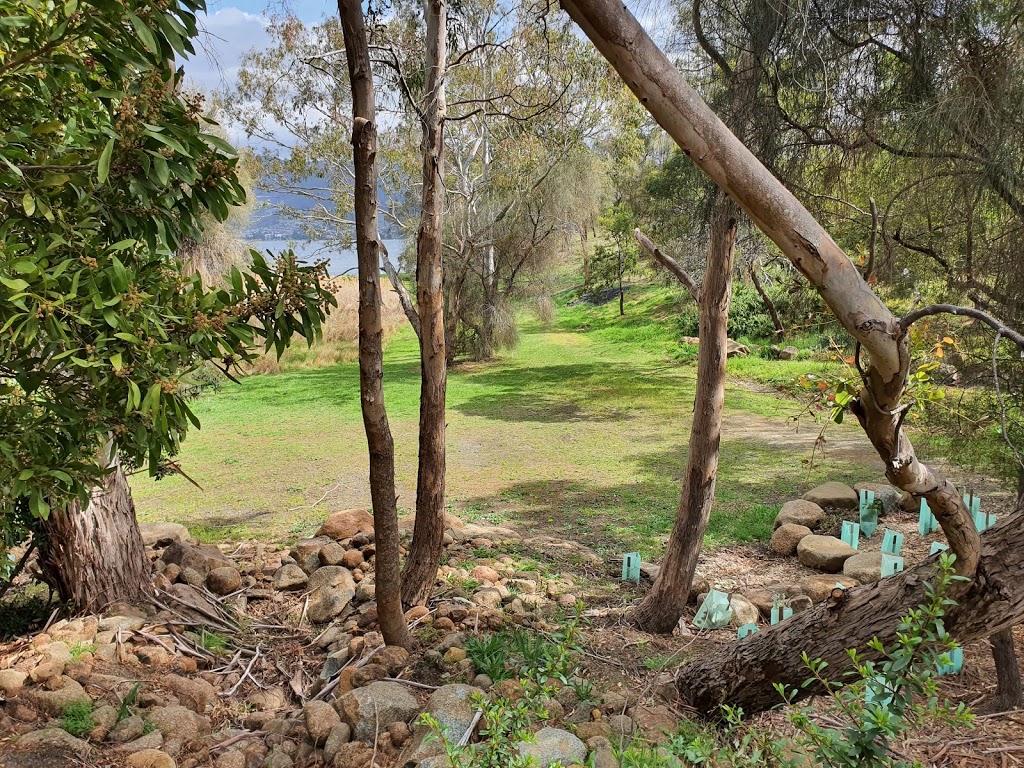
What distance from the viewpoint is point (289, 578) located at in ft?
16.5

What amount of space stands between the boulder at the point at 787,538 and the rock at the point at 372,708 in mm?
3952

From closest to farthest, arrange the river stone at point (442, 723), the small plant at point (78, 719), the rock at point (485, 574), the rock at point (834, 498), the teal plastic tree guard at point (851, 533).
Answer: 1. the river stone at point (442, 723)
2. the small plant at point (78, 719)
3. the rock at point (485, 574)
4. the teal plastic tree guard at point (851, 533)
5. the rock at point (834, 498)

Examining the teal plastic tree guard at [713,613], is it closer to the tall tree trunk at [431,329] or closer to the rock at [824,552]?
the rock at [824,552]

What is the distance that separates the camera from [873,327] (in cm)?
183

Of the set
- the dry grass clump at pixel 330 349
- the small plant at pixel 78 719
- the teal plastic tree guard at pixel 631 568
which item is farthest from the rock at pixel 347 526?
the dry grass clump at pixel 330 349

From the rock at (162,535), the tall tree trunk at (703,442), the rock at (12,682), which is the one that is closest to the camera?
the rock at (12,682)

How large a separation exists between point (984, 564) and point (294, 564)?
430cm

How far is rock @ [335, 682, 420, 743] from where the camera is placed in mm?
2836

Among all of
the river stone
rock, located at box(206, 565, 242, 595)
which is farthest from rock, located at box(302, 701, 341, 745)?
rock, located at box(206, 565, 242, 595)

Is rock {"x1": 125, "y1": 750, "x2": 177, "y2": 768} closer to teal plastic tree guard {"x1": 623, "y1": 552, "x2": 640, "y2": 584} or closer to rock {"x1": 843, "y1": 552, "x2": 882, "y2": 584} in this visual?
teal plastic tree guard {"x1": 623, "y1": 552, "x2": 640, "y2": 584}

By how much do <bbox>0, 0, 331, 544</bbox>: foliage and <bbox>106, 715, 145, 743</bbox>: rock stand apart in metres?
1.38

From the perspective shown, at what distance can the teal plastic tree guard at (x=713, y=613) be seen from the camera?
462 cm

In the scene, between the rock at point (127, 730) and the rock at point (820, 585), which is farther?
the rock at point (820, 585)

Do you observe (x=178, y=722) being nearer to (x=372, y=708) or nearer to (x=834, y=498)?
(x=372, y=708)
